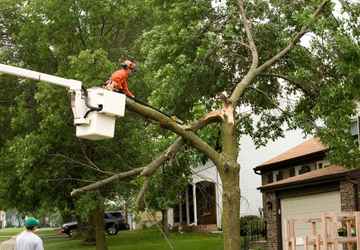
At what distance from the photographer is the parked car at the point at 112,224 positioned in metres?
48.8

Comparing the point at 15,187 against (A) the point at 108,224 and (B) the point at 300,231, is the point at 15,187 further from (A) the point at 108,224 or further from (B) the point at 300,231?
(A) the point at 108,224

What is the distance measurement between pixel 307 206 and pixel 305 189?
0.62 metres

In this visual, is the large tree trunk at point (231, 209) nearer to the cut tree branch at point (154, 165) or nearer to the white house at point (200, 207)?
the cut tree branch at point (154, 165)

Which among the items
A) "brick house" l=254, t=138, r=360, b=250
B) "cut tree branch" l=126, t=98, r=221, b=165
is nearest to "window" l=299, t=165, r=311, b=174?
"brick house" l=254, t=138, r=360, b=250

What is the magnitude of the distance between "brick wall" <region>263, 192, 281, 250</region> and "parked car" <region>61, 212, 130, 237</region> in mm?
22017

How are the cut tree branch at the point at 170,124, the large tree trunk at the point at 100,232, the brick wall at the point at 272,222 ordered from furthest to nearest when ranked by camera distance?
the large tree trunk at the point at 100,232 → the brick wall at the point at 272,222 → the cut tree branch at the point at 170,124

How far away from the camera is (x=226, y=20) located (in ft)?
60.9

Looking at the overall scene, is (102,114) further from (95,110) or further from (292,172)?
(292,172)

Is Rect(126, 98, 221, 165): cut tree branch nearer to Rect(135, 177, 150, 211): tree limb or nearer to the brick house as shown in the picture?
Rect(135, 177, 150, 211): tree limb

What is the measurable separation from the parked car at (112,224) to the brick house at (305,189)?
1951 cm

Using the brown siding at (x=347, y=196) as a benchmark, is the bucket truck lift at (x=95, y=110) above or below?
above

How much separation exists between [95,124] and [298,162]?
20629 millimetres

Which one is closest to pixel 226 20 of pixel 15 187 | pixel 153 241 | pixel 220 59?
pixel 220 59

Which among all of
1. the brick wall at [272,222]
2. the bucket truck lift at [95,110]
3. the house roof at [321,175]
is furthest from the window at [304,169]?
the bucket truck lift at [95,110]
